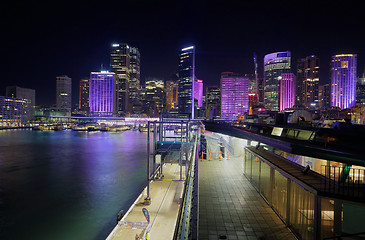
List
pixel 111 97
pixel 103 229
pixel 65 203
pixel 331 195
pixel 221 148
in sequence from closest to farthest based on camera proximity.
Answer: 1. pixel 331 195
2. pixel 103 229
3. pixel 221 148
4. pixel 65 203
5. pixel 111 97

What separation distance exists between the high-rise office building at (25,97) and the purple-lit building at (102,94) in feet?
147

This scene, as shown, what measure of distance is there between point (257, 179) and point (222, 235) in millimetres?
3516

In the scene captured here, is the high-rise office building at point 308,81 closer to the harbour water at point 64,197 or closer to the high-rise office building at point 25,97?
the harbour water at point 64,197

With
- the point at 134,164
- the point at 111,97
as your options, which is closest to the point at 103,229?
the point at 134,164

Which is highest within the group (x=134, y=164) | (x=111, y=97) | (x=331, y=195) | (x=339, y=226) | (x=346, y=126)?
(x=111, y=97)

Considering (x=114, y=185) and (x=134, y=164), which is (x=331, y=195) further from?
(x=134, y=164)

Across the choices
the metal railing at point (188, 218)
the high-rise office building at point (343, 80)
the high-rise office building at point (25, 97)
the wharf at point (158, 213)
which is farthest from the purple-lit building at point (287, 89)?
the high-rise office building at point (25, 97)

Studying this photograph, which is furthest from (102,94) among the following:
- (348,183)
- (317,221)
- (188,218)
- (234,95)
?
(348,183)

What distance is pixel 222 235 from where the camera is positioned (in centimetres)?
493

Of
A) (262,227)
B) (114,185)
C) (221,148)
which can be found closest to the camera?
(262,227)

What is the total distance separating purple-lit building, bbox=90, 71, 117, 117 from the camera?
623ft

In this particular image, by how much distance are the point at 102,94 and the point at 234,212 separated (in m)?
200

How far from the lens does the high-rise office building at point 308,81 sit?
177750 mm

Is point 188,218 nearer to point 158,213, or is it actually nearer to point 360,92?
point 158,213
